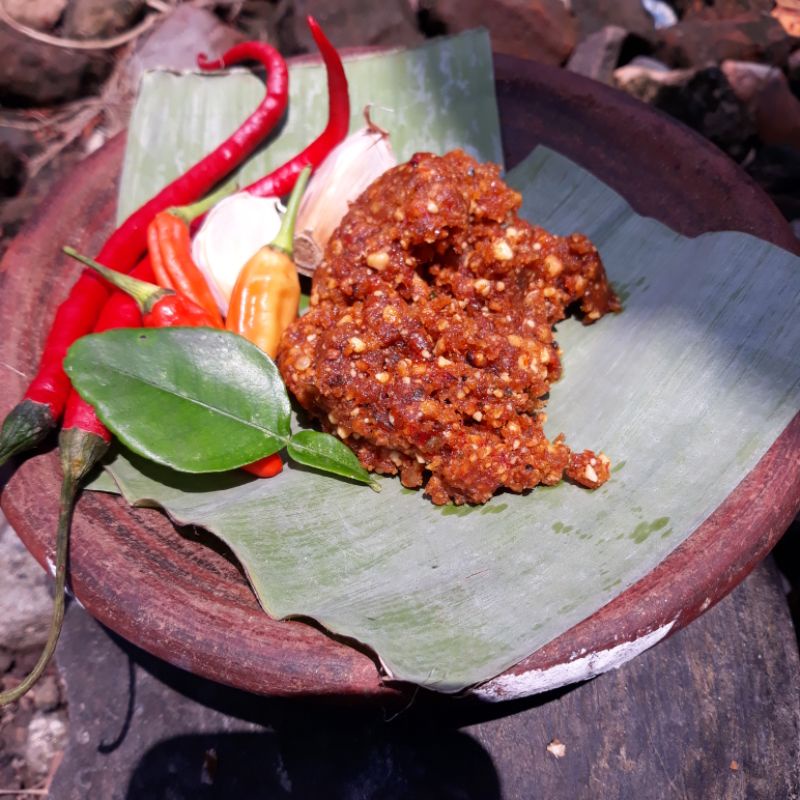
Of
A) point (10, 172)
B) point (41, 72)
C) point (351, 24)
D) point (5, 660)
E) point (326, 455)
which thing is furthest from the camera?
point (41, 72)

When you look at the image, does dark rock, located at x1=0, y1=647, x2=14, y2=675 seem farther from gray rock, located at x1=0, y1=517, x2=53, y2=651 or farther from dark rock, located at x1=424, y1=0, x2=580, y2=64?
dark rock, located at x1=424, y1=0, x2=580, y2=64

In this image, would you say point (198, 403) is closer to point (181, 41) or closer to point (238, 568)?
point (238, 568)

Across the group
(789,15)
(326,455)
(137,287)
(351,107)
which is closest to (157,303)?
(137,287)

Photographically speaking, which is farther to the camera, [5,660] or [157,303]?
[5,660]

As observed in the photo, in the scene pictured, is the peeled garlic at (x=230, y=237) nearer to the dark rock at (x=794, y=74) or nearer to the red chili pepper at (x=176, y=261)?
the red chili pepper at (x=176, y=261)

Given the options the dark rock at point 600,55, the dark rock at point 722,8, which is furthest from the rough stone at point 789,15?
the dark rock at point 600,55

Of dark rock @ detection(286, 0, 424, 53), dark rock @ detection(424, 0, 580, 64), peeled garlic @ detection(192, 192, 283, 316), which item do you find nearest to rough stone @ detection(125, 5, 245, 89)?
dark rock @ detection(286, 0, 424, 53)

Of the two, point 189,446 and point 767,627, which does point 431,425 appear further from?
point 767,627
